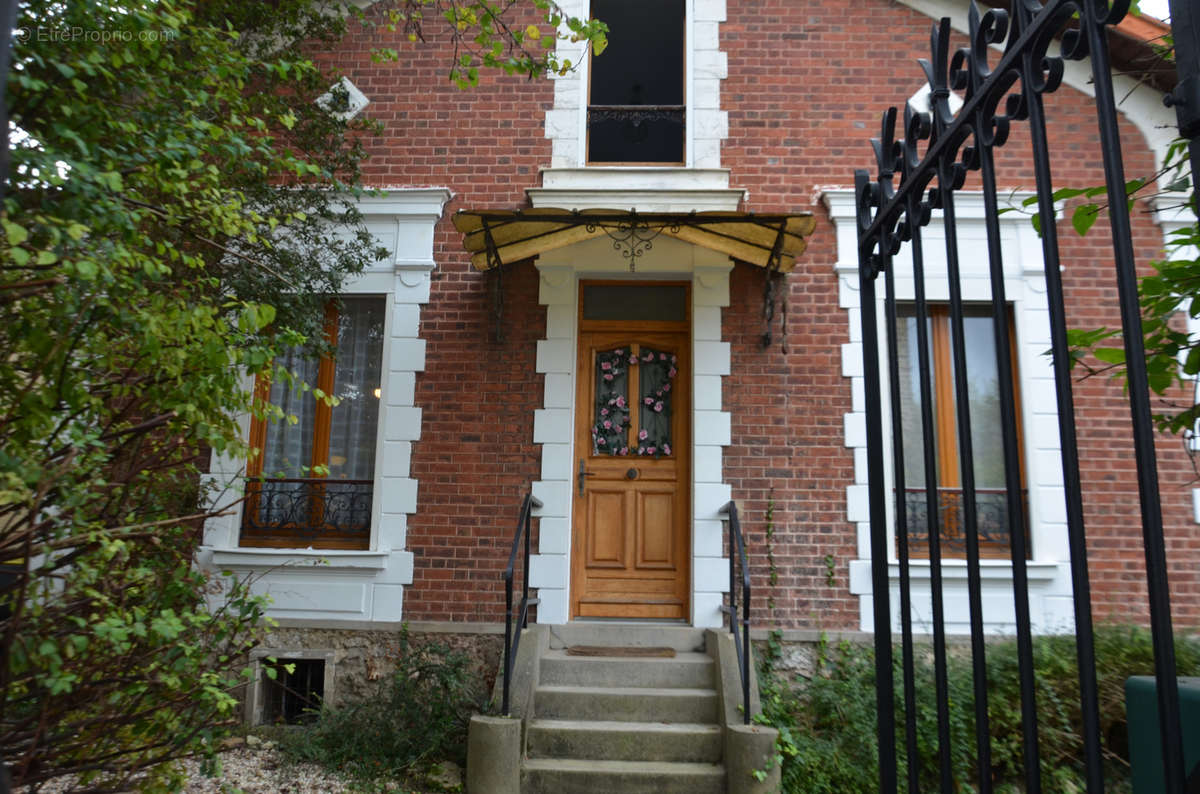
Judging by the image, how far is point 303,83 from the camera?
627 cm

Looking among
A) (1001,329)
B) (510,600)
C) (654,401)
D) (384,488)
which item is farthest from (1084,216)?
(384,488)

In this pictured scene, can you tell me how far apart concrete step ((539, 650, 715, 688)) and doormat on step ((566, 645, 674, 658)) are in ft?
0.37

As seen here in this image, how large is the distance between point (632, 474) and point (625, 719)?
187cm

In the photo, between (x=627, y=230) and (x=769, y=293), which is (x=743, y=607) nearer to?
(x=769, y=293)

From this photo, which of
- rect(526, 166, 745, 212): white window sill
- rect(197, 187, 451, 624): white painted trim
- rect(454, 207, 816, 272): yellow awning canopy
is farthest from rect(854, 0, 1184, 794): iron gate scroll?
rect(197, 187, 451, 624): white painted trim

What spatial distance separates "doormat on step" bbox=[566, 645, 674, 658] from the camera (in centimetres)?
575

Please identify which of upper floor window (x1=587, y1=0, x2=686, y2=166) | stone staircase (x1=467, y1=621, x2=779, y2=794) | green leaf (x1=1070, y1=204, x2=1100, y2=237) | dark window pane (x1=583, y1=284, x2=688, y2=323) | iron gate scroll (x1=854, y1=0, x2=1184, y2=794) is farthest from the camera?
upper floor window (x1=587, y1=0, x2=686, y2=166)

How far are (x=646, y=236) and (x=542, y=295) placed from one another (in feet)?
3.07

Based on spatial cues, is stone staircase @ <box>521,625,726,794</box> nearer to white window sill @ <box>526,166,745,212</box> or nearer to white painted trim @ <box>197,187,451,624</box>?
white painted trim @ <box>197,187,451,624</box>

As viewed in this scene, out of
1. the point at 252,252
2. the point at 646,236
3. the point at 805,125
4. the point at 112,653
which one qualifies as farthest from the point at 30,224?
the point at 805,125

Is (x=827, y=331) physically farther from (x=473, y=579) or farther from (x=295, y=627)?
(x=295, y=627)

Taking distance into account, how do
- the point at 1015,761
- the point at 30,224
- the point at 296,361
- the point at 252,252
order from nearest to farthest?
the point at 30,224 → the point at 1015,761 → the point at 252,252 → the point at 296,361

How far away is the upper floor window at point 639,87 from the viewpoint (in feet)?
22.5

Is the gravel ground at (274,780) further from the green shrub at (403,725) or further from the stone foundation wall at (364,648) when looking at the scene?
the stone foundation wall at (364,648)
